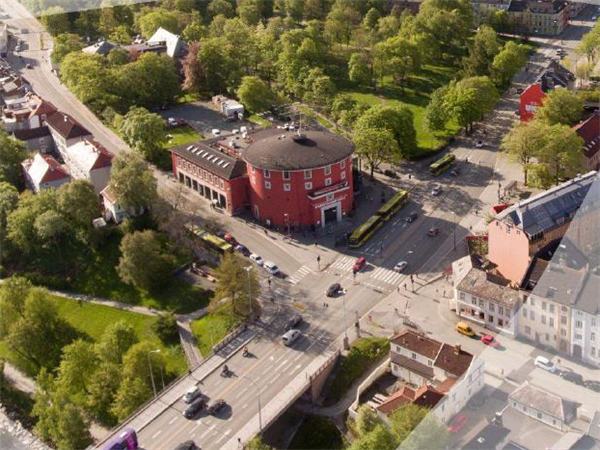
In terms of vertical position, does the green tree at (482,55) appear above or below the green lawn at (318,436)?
above

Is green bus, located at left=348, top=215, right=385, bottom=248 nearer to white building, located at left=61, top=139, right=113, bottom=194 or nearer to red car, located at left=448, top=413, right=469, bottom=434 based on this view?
white building, located at left=61, top=139, right=113, bottom=194

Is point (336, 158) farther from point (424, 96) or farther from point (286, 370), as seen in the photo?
point (424, 96)

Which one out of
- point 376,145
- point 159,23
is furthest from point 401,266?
point 159,23

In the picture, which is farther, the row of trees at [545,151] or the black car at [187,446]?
the row of trees at [545,151]

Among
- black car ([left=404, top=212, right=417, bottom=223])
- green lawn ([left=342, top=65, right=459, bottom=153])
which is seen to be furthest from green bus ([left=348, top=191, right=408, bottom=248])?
green lawn ([left=342, top=65, right=459, bottom=153])

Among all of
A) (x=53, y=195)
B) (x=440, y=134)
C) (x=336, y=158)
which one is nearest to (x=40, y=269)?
(x=53, y=195)

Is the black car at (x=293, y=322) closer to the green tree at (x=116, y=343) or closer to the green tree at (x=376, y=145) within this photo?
the green tree at (x=116, y=343)

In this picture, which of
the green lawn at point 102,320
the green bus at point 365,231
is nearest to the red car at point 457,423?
the green lawn at point 102,320
